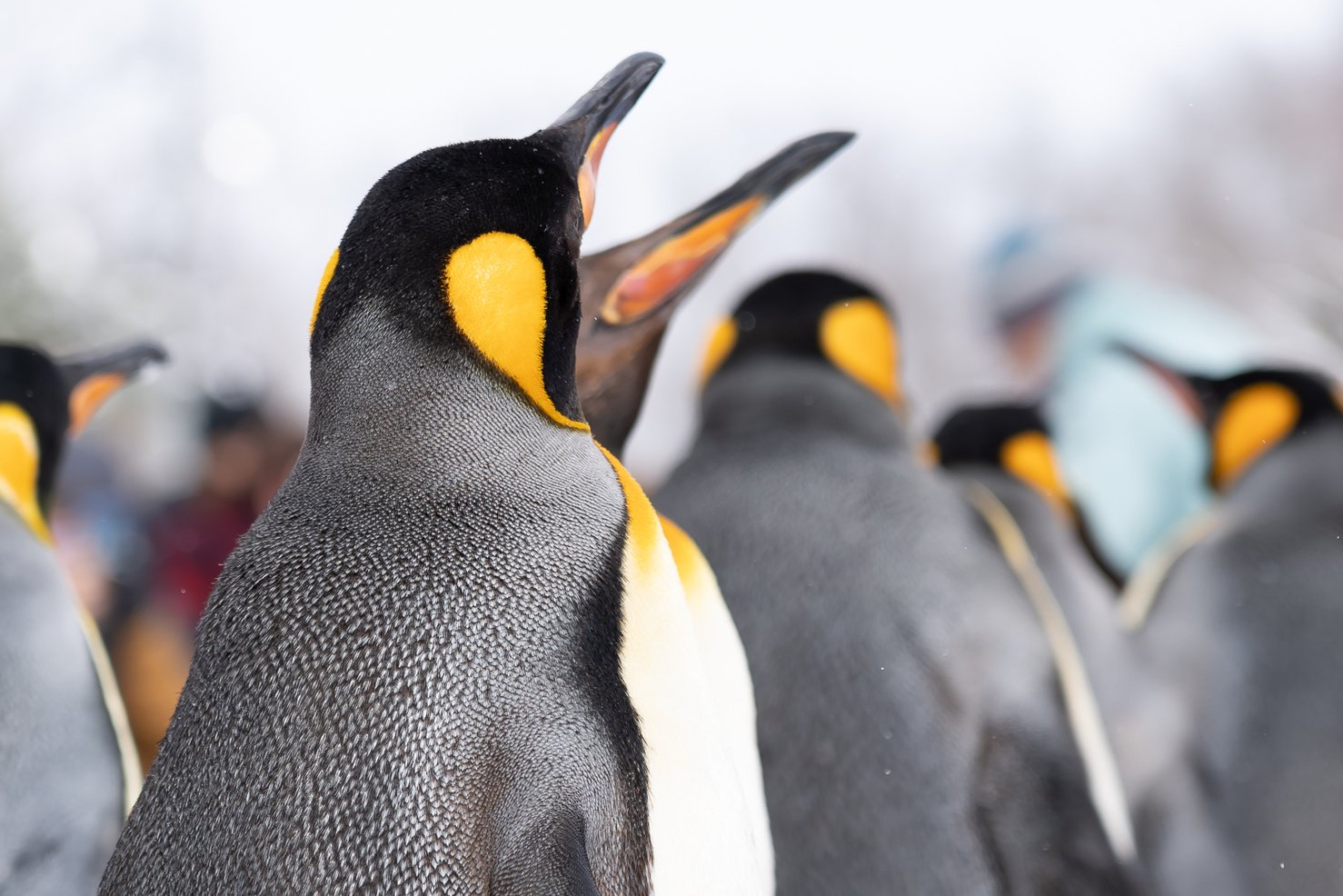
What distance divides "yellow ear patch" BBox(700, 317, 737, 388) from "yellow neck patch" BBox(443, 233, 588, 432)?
75cm

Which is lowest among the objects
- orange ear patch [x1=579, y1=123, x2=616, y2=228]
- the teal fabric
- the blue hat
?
the blue hat

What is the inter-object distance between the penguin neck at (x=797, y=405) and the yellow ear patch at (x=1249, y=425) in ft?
1.95

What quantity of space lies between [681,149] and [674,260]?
3308mm

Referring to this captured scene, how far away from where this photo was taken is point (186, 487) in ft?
7.91

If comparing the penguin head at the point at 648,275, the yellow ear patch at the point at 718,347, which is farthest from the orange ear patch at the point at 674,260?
the yellow ear patch at the point at 718,347

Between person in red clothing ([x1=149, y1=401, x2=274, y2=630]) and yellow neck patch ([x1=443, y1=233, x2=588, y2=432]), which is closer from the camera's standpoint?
yellow neck patch ([x1=443, y1=233, x2=588, y2=432])

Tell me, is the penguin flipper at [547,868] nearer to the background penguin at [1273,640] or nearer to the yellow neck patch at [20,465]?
the yellow neck patch at [20,465]

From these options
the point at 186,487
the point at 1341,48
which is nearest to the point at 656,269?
the point at 186,487

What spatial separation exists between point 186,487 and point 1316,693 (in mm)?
2043

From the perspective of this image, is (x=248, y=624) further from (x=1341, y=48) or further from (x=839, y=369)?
(x=1341, y=48)

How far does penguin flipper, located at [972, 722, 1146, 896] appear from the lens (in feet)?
3.33

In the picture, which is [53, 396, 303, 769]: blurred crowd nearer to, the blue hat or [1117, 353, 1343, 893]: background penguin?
[1117, 353, 1343, 893]: background penguin

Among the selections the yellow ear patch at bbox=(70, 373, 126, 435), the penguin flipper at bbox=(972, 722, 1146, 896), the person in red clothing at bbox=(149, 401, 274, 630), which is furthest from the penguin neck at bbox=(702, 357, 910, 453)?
the person in red clothing at bbox=(149, 401, 274, 630)

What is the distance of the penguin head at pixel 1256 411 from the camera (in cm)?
160
